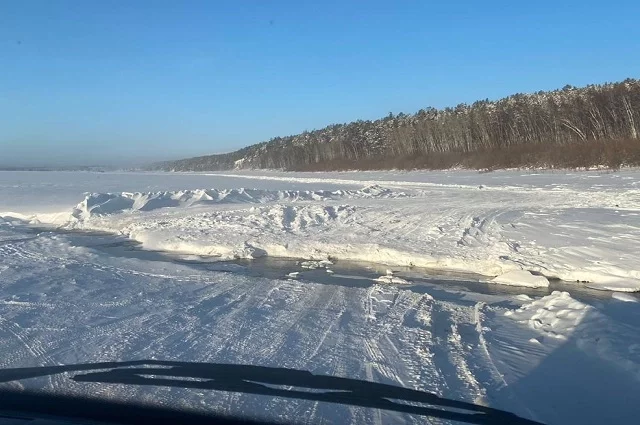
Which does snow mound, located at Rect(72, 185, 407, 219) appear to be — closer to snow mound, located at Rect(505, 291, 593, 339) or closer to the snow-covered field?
the snow-covered field

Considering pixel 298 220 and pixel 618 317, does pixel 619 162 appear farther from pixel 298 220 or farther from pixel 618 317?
pixel 618 317

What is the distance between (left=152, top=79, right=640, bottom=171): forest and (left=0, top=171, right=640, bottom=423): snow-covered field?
38.3 meters

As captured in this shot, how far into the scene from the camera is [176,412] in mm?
5309

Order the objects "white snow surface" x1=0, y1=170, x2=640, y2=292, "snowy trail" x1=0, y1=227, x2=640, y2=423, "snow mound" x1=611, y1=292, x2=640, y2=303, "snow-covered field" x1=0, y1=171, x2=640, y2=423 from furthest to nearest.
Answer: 1. "white snow surface" x1=0, y1=170, x2=640, y2=292
2. "snow mound" x1=611, y1=292, x2=640, y2=303
3. "snow-covered field" x1=0, y1=171, x2=640, y2=423
4. "snowy trail" x1=0, y1=227, x2=640, y2=423

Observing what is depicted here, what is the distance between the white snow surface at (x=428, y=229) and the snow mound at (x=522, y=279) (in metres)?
0.03

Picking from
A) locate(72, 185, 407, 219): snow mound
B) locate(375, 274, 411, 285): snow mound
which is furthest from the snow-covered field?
locate(72, 185, 407, 219): snow mound

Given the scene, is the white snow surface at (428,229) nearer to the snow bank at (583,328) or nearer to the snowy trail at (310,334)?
the snowy trail at (310,334)

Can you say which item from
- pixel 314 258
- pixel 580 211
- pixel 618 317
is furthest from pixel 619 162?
pixel 618 317

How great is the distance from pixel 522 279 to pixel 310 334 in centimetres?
564

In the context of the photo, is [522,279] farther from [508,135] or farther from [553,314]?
[508,135]

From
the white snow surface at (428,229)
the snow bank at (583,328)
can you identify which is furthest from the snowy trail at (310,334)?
the white snow surface at (428,229)

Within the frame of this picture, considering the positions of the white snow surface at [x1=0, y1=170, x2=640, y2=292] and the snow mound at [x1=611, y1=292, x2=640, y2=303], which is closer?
the snow mound at [x1=611, y1=292, x2=640, y2=303]

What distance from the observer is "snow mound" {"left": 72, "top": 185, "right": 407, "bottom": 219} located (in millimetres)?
27344

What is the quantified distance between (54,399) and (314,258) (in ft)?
32.2
